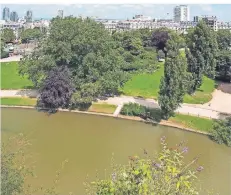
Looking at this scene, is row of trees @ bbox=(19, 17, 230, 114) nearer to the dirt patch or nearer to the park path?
the park path

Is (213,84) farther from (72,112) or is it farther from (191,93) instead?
(72,112)

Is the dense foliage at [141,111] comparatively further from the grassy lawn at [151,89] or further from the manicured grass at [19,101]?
the manicured grass at [19,101]

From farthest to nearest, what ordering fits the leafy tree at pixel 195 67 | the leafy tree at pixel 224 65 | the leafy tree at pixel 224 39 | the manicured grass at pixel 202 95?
1. the leafy tree at pixel 224 39
2. the leafy tree at pixel 224 65
3. the leafy tree at pixel 195 67
4. the manicured grass at pixel 202 95

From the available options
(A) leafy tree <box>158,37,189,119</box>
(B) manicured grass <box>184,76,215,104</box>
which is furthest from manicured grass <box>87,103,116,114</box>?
(B) manicured grass <box>184,76,215,104</box>

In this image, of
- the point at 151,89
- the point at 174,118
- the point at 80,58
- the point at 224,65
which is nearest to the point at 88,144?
the point at 174,118

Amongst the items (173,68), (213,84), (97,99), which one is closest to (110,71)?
(97,99)

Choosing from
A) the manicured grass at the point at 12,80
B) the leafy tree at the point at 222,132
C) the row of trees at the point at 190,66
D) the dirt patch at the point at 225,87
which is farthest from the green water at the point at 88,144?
the dirt patch at the point at 225,87

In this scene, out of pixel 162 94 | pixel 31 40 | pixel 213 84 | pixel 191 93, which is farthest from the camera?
pixel 31 40
